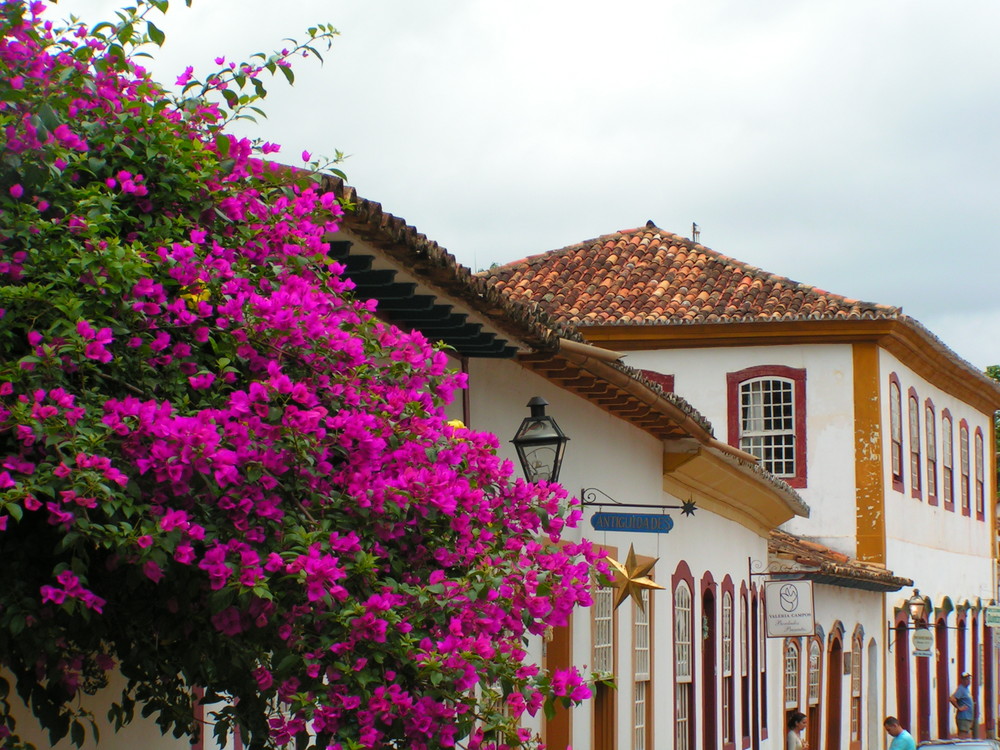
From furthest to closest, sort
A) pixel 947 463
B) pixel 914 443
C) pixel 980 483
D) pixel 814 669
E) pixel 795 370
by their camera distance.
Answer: pixel 980 483
pixel 947 463
pixel 914 443
pixel 795 370
pixel 814 669

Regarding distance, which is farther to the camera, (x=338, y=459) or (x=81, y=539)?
(x=338, y=459)

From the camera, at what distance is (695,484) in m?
17.2

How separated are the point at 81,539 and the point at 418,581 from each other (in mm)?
1244

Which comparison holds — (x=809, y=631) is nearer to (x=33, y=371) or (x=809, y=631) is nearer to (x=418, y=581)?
(x=418, y=581)

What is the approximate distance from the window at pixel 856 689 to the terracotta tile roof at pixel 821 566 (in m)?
0.97

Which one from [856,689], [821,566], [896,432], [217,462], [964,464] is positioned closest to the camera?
[217,462]

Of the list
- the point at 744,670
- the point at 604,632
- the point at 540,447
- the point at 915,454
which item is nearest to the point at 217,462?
the point at 540,447

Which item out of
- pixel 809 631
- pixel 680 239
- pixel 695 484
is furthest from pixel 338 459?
pixel 680 239

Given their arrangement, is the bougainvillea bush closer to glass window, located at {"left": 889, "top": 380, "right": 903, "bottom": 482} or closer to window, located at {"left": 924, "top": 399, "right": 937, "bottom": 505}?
glass window, located at {"left": 889, "top": 380, "right": 903, "bottom": 482}

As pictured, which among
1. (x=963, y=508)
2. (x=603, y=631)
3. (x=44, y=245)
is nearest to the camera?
(x=44, y=245)

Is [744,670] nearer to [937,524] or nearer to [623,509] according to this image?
[623,509]

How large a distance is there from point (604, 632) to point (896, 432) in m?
15.9

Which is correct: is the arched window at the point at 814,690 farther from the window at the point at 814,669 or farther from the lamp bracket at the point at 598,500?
the lamp bracket at the point at 598,500

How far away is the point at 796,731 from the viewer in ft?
66.9
